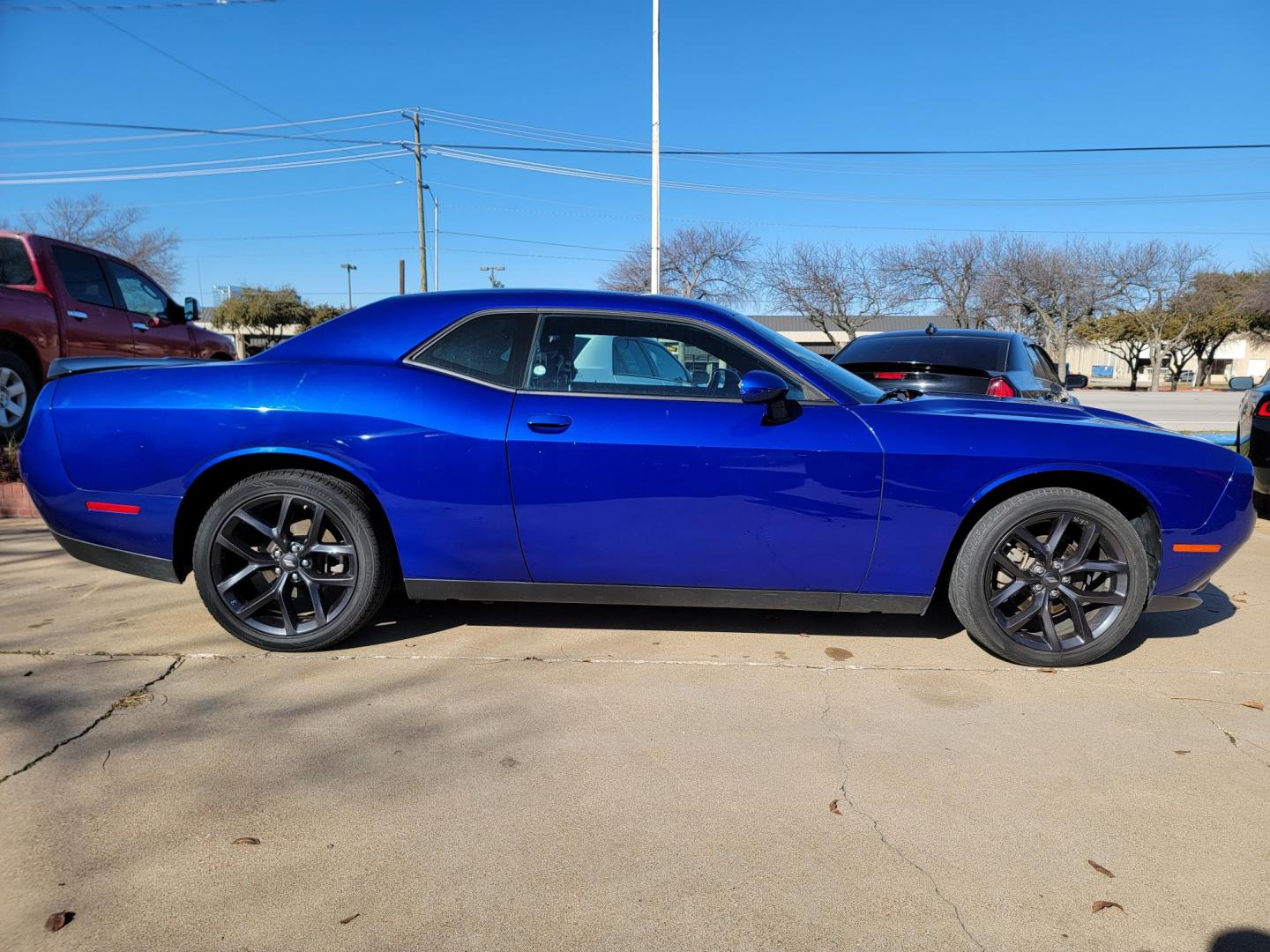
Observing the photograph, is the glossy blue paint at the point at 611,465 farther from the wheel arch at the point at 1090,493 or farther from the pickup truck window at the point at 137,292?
the pickup truck window at the point at 137,292

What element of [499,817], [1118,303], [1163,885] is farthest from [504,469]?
[1118,303]

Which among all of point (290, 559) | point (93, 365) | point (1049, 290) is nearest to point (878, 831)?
point (290, 559)

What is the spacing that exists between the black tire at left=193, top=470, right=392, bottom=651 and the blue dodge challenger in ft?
0.04

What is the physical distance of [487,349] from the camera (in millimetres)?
3279

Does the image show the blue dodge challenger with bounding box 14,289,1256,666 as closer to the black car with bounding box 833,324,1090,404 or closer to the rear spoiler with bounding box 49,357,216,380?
the rear spoiler with bounding box 49,357,216,380

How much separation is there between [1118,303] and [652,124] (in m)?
37.8

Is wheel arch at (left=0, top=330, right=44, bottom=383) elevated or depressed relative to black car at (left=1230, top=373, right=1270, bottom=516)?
elevated

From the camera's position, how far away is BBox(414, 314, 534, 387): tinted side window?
3.24 metres

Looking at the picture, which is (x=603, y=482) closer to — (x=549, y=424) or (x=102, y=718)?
(x=549, y=424)

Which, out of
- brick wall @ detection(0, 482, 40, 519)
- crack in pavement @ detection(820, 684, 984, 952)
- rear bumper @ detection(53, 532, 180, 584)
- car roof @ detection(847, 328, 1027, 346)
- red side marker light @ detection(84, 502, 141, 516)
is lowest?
crack in pavement @ detection(820, 684, 984, 952)

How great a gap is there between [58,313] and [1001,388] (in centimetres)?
790

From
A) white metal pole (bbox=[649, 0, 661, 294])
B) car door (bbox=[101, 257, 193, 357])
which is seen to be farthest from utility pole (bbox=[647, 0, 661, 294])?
car door (bbox=[101, 257, 193, 357])

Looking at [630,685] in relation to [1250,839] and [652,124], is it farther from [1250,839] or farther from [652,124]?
[652,124]

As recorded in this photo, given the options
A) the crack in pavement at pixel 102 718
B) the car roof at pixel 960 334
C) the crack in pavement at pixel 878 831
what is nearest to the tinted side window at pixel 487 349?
the crack in pavement at pixel 102 718
